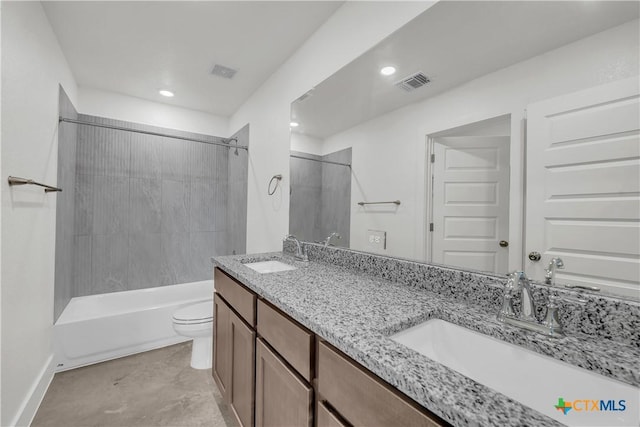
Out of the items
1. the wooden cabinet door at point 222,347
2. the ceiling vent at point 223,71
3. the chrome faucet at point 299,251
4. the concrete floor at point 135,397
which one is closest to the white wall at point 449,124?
the chrome faucet at point 299,251

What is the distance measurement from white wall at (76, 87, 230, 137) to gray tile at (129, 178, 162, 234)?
0.70m

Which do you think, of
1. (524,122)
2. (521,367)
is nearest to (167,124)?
(524,122)

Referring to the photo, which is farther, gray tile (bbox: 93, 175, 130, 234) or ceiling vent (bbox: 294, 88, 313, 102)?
gray tile (bbox: 93, 175, 130, 234)

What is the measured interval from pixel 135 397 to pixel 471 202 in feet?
7.64

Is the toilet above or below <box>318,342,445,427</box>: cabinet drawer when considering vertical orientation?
below

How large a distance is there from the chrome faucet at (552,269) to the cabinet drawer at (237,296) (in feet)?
3.50

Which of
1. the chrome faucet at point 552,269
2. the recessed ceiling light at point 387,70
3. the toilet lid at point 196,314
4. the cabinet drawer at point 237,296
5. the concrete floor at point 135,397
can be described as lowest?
the concrete floor at point 135,397

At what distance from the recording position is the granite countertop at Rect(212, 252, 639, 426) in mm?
431

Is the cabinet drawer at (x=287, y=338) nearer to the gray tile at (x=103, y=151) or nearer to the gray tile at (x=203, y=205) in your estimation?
the gray tile at (x=203, y=205)

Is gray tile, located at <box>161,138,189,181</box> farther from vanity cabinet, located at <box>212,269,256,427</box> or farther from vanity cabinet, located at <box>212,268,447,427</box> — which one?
vanity cabinet, located at <box>212,268,447,427</box>

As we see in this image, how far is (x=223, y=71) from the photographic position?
7.79 feet

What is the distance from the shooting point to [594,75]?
737 millimetres

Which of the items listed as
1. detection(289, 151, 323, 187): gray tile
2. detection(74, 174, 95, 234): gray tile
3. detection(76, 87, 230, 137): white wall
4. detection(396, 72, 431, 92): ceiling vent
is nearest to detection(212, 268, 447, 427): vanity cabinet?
detection(289, 151, 323, 187): gray tile

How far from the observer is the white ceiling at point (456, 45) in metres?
0.78
